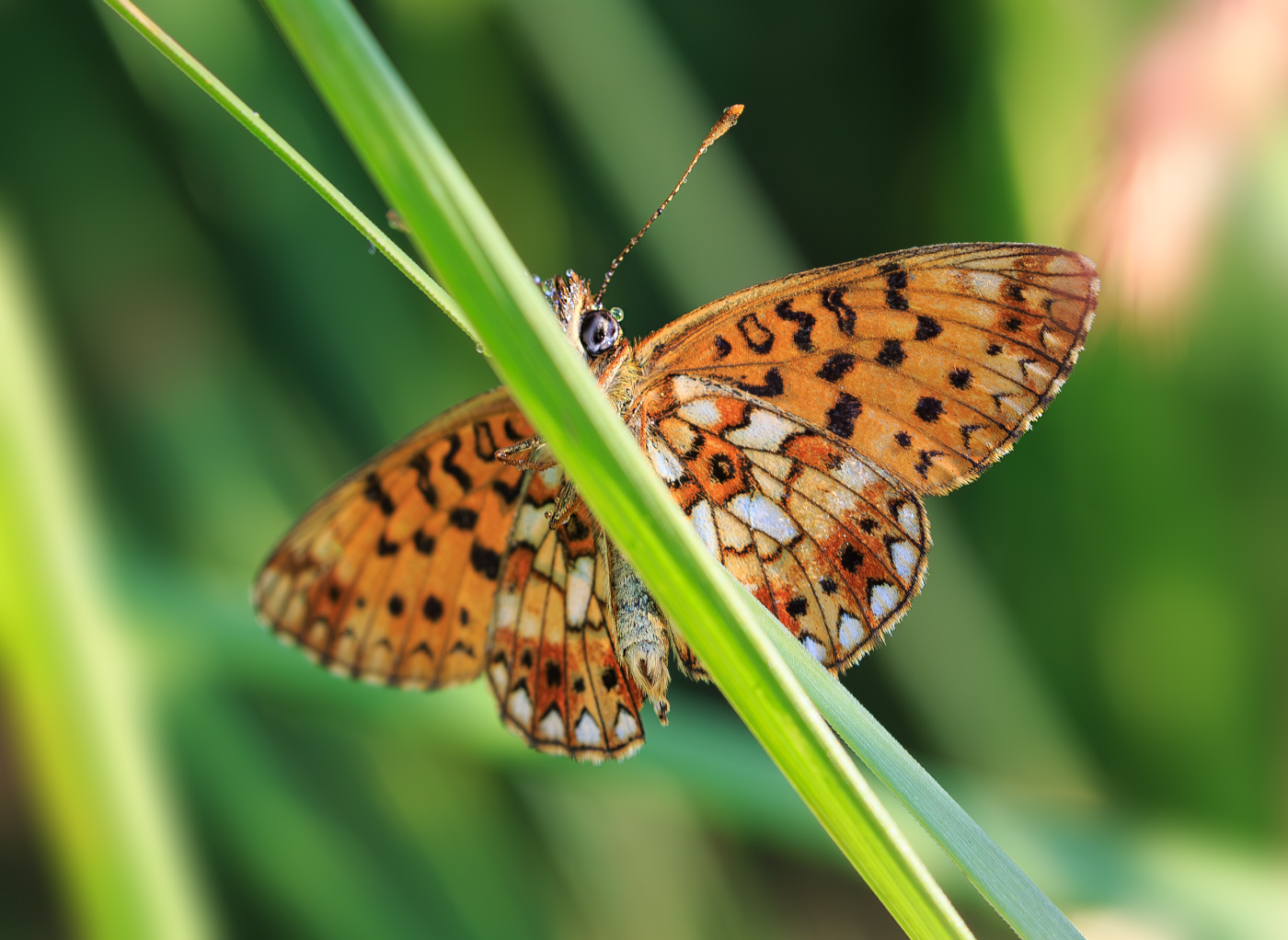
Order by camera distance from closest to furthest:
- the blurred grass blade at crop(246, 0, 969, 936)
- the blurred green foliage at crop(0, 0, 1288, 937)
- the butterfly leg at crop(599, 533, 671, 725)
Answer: the blurred grass blade at crop(246, 0, 969, 936) < the butterfly leg at crop(599, 533, 671, 725) < the blurred green foliage at crop(0, 0, 1288, 937)

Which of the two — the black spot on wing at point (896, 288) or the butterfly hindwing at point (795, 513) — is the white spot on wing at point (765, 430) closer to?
the butterfly hindwing at point (795, 513)

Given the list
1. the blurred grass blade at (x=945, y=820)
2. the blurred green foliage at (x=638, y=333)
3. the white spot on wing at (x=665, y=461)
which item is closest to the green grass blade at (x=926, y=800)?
the blurred grass blade at (x=945, y=820)

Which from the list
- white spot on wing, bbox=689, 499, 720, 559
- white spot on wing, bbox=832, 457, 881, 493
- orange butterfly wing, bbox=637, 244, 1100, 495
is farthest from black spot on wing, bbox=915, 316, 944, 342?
white spot on wing, bbox=689, 499, 720, 559

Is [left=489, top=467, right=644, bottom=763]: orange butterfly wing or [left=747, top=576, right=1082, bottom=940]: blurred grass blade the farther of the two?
[left=489, top=467, right=644, bottom=763]: orange butterfly wing

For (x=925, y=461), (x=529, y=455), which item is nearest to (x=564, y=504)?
(x=529, y=455)

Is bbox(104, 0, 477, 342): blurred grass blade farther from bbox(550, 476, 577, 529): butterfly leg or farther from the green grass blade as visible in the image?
bbox(550, 476, 577, 529): butterfly leg

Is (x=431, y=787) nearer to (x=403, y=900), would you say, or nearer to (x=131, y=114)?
(x=403, y=900)

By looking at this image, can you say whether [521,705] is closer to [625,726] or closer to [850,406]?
[625,726]

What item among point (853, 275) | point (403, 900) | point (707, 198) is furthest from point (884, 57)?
point (403, 900)
